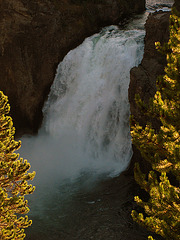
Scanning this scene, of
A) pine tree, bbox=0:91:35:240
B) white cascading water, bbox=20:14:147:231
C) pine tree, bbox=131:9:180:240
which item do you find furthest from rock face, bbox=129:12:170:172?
pine tree, bbox=0:91:35:240

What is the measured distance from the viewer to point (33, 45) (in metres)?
24.5

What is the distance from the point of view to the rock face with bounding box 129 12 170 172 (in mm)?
16750

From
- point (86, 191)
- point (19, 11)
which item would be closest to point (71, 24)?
point (19, 11)

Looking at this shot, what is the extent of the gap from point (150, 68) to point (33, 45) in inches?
441

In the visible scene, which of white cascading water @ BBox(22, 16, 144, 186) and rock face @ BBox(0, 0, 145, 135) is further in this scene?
rock face @ BBox(0, 0, 145, 135)

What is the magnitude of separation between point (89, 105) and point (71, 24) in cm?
735

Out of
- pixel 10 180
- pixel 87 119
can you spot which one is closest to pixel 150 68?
pixel 87 119

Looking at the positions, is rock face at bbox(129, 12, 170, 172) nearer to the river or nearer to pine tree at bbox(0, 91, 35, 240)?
the river

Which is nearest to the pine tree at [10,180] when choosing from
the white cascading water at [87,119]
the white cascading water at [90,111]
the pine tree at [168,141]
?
the pine tree at [168,141]

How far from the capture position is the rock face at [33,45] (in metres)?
23.9

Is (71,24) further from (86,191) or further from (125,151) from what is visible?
(86,191)

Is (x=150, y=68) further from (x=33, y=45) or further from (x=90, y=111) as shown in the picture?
(x=33, y=45)

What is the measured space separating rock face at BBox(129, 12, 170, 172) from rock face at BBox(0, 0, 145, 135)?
29.0 ft

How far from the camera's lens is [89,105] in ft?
74.9
